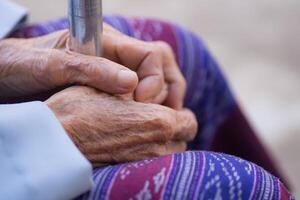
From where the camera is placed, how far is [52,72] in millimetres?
498

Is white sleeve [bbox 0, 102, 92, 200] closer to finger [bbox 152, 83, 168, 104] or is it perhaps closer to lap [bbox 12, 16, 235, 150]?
finger [bbox 152, 83, 168, 104]

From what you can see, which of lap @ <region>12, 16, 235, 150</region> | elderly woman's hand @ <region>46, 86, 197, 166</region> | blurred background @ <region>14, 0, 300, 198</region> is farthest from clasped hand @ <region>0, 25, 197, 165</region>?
blurred background @ <region>14, 0, 300, 198</region>

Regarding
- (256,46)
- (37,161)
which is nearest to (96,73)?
(37,161)

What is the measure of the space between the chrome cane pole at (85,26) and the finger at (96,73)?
0.04ft

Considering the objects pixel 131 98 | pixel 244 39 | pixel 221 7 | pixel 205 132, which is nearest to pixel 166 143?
pixel 131 98

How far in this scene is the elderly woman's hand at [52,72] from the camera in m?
0.49

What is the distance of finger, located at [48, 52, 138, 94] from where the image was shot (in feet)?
1.60

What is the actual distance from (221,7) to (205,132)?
124 cm

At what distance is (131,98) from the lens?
0.54 meters

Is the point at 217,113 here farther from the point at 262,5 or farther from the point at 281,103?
the point at 262,5

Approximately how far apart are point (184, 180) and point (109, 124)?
0.10 meters

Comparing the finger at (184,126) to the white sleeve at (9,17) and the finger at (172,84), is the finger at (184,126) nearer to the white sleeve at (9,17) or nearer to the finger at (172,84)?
the finger at (172,84)

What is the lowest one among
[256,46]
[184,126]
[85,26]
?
[256,46]

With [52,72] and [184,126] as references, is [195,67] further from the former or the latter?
[52,72]
